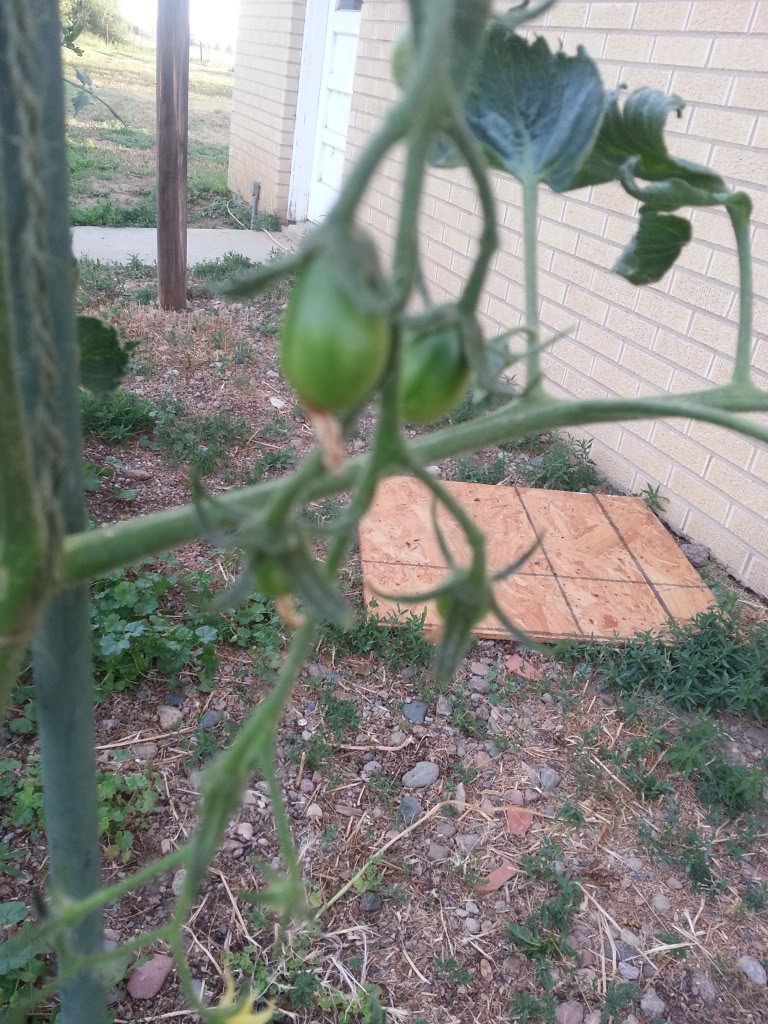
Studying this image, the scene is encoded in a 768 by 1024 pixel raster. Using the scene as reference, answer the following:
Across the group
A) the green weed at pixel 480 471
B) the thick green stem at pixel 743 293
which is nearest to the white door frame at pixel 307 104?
the green weed at pixel 480 471

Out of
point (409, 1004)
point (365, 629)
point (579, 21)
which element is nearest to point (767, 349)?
point (365, 629)

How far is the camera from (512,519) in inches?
98.6

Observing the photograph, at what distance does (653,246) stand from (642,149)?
0.11 meters

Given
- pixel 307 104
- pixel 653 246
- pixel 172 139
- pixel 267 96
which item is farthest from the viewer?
pixel 267 96

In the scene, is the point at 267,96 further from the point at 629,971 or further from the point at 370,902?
the point at 629,971

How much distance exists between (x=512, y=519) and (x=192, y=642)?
3.41ft

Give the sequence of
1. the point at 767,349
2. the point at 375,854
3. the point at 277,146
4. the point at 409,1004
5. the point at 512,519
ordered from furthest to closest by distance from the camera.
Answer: the point at 277,146, the point at 512,519, the point at 767,349, the point at 375,854, the point at 409,1004

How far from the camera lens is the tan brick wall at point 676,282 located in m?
2.33

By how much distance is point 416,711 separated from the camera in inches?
74.0

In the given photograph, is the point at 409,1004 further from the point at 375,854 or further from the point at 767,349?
the point at 767,349

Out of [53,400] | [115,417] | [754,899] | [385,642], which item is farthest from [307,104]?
[53,400]

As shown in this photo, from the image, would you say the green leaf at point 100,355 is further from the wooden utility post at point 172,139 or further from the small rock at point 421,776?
the wooden utility post at point 172,139

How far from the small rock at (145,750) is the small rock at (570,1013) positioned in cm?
87

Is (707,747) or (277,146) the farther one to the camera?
(277,146)
